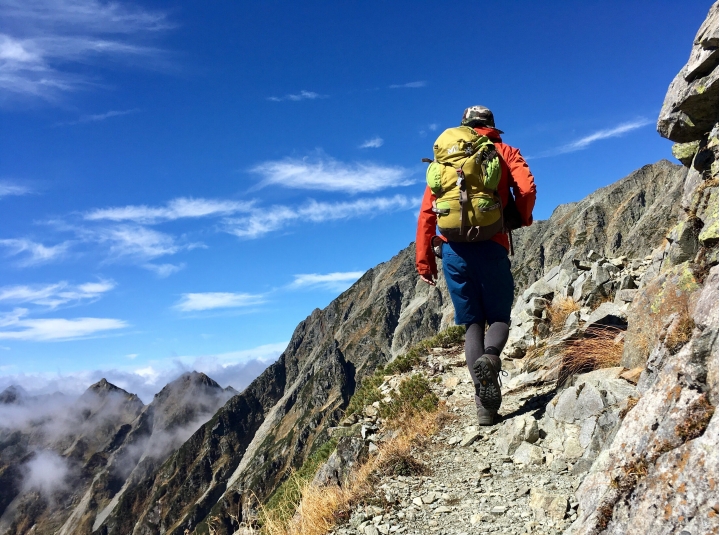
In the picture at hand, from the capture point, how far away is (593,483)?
3.72 metres

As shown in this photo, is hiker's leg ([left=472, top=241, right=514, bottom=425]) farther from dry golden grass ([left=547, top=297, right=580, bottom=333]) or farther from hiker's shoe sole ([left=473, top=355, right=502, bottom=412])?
dry golden grass ([left=547, top=297, right=580, bottom=333])

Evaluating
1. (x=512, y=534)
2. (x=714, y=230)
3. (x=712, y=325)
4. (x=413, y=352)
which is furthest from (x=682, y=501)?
(x=413, y=352)

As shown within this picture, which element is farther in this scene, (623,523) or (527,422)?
(527,422)

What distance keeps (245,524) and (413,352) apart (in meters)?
7.27

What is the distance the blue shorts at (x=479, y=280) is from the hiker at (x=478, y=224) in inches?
0.5

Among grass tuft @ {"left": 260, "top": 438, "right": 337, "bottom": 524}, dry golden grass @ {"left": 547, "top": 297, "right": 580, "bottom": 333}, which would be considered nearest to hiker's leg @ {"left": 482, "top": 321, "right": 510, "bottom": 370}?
grass tuft @ {"left": 260, "top": 438, "right": 337, "bottom": 524}

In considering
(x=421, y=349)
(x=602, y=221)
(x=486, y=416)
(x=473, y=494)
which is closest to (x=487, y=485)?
(x=473, y=494)

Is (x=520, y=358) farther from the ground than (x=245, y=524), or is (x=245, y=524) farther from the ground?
(x=520, y=358)

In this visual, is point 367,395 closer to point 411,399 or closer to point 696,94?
point 411,399

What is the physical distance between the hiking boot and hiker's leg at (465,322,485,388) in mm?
705

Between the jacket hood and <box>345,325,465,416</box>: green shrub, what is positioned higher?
the jacket hood

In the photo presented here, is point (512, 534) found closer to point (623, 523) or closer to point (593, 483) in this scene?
point (593, 483)

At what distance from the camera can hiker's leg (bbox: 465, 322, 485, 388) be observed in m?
6.36

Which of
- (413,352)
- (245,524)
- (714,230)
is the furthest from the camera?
(413,352)
